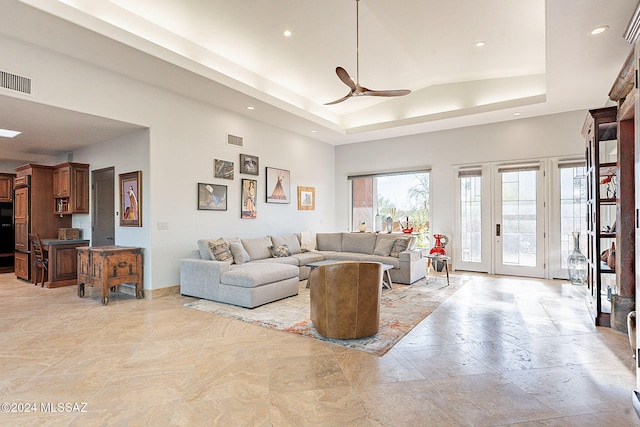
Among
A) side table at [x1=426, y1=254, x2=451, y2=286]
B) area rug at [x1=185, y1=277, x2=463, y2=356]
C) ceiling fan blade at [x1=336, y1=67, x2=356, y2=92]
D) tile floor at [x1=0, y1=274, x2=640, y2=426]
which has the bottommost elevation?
tile floor at [x1=0, y1=274, x2=640, y2=426]

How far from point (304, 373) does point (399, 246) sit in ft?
13.9

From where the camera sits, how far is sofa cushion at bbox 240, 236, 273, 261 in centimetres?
606

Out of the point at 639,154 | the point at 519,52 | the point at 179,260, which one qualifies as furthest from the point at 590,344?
the point at 179,260

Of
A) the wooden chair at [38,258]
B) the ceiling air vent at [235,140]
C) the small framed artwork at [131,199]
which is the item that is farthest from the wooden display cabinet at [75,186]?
the ceiling air vent at [235,140]

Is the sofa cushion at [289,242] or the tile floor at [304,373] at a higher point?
the sofa cushion at [289,242]

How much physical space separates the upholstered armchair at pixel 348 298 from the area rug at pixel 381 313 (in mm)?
119

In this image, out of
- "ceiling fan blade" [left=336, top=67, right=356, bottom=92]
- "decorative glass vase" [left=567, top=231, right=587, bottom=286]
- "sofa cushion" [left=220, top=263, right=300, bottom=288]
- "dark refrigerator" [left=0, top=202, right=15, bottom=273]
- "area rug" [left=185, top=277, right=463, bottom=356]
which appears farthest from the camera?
"dark refrigerator" [left=0, top=202, right=15, bottom=273]

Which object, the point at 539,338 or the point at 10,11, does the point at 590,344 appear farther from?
the point at 10,11

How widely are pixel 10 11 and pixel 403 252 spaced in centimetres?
609

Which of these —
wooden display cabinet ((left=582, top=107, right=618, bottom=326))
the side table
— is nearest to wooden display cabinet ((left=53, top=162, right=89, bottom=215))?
the side table

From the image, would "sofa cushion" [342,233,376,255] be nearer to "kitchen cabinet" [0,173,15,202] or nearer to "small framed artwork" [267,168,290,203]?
"small framed artwork" [267,168,290,203]

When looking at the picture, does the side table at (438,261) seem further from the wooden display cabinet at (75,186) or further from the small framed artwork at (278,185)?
the wooden display cabinet at (75,186)

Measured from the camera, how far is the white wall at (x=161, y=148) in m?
4.11

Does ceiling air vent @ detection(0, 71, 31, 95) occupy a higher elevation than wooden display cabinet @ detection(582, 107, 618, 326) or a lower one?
higher
